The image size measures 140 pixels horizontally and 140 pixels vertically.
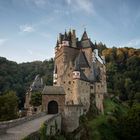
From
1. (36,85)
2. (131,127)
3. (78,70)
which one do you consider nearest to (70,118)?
(131,127)

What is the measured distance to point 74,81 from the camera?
172ft

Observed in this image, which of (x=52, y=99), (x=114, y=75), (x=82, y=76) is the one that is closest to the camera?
(x=52, y=99)

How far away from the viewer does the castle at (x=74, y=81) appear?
152 ft

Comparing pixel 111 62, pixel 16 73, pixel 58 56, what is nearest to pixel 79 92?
pixel 58 56

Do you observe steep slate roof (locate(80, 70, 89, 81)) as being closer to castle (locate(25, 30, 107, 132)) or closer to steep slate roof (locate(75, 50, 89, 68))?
castle (locate(25, 30, 107, 132))

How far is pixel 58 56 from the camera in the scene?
2566 inches

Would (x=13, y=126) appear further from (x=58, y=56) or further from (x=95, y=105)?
(x=58, y=56)

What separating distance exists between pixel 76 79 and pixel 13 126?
26.0 metres

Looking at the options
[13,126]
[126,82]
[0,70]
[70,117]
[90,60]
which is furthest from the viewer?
[0,70]

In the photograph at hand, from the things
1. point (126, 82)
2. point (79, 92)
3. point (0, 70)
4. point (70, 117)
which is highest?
point (0, 70)

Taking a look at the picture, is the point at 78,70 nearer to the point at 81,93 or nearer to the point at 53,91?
the point at 81,93

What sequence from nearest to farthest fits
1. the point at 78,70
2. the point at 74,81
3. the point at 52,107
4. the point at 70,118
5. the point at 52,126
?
1. the point at 52,126
2. the point at 70,118
3. the point at 52,107
4. the point at 74,81
5. the point at 78,70

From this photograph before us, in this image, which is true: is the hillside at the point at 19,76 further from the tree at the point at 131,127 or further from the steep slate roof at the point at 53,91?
the tree at the point at 131,127

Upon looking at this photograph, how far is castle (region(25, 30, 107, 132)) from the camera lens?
46.4 meters
